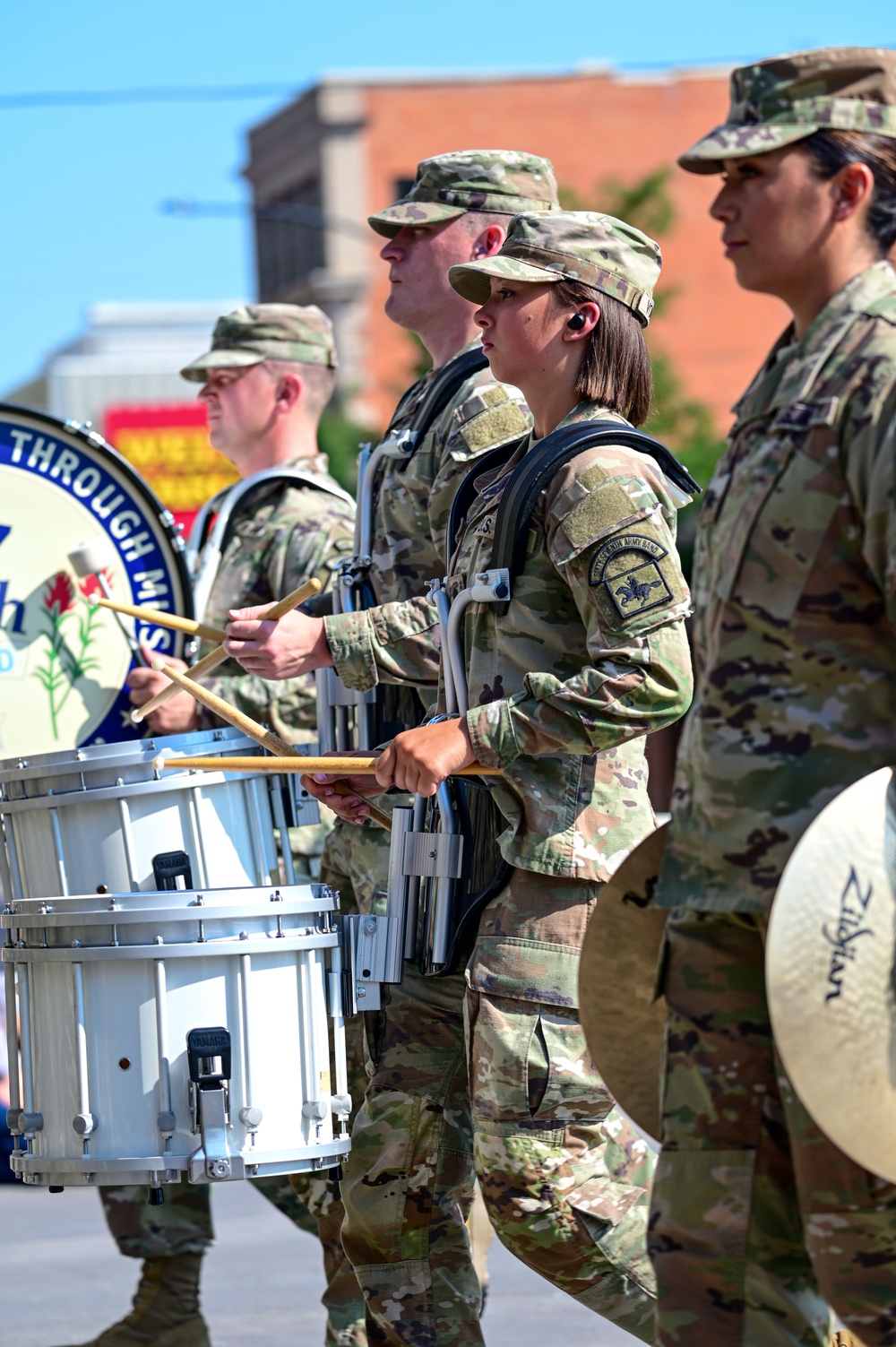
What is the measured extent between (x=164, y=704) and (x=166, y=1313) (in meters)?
1.58

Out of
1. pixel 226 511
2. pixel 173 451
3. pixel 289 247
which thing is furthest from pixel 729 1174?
pixel 289 247

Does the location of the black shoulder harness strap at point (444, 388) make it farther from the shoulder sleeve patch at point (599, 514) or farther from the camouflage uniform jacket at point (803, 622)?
the camouflage uniform jacket at point (803, 622)

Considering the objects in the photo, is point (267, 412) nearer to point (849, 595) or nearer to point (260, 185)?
point (849, 595)

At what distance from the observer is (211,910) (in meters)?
3.95

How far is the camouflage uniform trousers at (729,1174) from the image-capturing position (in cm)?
285

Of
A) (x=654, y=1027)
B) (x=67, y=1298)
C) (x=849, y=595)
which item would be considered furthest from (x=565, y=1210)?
(x=67, y=1298)

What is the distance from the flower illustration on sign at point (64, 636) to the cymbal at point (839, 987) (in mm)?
3080

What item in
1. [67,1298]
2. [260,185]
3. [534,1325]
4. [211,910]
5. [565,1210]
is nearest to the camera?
[565,1210]

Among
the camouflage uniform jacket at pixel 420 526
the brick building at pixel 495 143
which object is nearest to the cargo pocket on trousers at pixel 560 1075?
the camouflage uniform jacket at pixel 420 526

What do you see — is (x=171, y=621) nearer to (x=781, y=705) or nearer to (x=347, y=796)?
(x=347, y=796)

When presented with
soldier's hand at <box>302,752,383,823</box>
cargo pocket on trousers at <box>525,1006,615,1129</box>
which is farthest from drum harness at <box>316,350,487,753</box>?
cargo pocket on trousers at <box>525,1006,615,1129</box>

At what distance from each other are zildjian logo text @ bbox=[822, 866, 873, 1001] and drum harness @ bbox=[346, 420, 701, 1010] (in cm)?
128

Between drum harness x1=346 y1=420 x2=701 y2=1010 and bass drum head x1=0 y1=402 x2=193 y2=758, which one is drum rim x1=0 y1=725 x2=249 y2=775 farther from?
bass drum head x1=0 y1=402 x2=193 y2=758

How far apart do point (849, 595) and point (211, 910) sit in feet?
5.23
